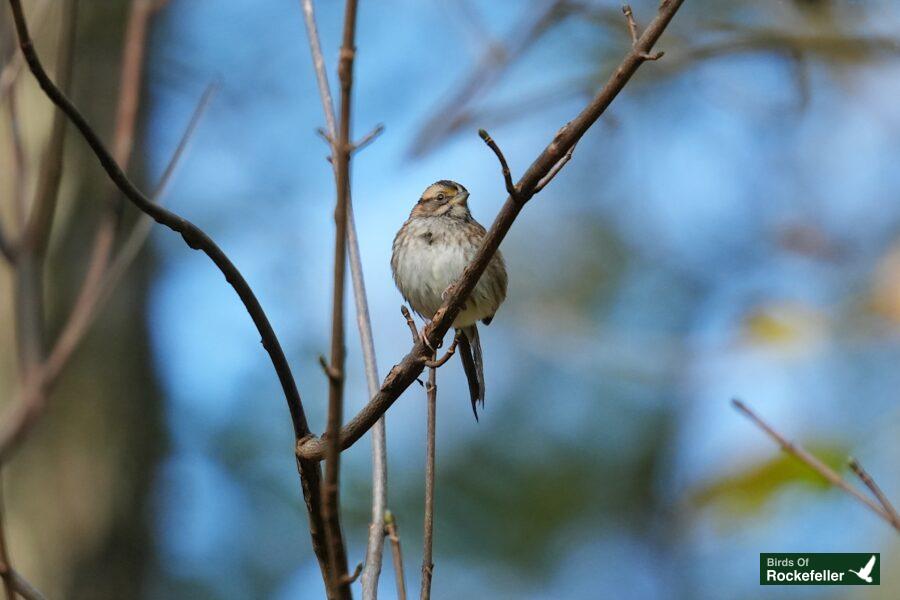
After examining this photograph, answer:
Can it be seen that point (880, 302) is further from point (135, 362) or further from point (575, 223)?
point (575, 223)

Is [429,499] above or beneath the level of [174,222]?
beneath

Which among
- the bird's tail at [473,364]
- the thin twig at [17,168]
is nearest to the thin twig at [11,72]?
the thin twig at [17,168]

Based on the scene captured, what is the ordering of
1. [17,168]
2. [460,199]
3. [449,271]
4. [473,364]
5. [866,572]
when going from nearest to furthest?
[17,168], [866,572], [449,271], [473,364], [460,199]

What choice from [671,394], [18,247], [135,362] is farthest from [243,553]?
[18,247]

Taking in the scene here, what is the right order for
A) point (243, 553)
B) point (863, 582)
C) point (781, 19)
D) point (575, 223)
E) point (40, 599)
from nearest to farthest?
point (40, 599), point (863, 582), point (781, 19), point (243, 553), point (575, 223)

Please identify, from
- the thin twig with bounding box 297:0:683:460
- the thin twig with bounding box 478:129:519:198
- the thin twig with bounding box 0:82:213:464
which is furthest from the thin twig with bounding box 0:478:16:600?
the thin twig with bounding box 478:129:519:198

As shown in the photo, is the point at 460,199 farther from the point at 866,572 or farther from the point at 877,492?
the point at 877,492

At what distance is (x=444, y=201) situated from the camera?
5.02m

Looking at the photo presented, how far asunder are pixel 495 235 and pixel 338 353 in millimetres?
688

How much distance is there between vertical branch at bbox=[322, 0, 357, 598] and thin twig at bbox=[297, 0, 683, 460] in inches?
19.6

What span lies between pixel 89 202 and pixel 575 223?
6765 millimetres

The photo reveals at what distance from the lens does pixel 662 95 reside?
1119cm

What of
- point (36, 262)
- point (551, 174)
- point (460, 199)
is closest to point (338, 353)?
point (551, 174)

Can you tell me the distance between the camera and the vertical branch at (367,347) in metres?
2.36
